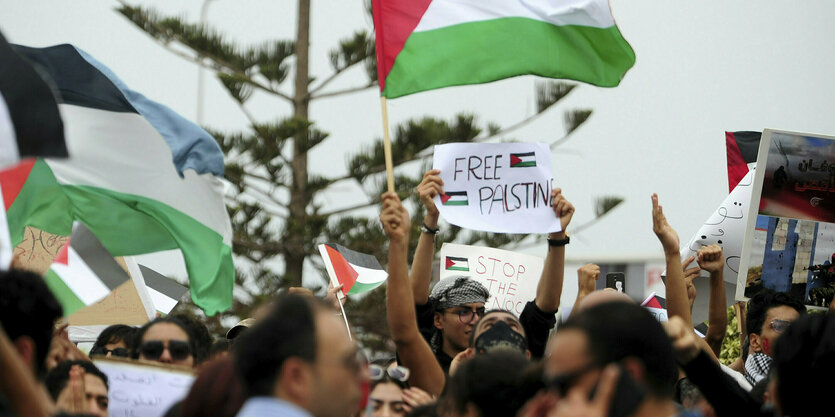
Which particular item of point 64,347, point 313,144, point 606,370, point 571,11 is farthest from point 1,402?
point 313,144

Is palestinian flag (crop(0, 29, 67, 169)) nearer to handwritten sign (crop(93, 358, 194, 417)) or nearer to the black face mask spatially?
handwritten sign (crop(93, 358, 194, 417))

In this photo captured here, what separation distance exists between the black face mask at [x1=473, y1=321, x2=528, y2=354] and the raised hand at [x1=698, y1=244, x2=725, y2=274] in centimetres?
169

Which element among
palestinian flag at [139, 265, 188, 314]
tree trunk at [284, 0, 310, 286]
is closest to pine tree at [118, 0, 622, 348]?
tree trunk at [284, 0, 310, 286]

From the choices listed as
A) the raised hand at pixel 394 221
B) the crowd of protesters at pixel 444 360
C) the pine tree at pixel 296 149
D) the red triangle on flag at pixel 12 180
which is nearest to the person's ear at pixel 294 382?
the crowd of protesters at pixel 444 360

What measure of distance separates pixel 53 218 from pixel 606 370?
400 centimetres

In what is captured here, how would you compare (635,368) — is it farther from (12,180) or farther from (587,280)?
(12,180)

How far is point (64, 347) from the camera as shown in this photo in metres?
4.50

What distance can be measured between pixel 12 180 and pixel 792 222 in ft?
12.4

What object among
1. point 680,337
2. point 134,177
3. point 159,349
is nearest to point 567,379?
point 680,337

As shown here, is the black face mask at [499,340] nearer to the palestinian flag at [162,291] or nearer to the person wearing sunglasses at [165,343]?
the person wearing sunglasses at [165,343]

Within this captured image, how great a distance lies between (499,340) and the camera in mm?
3680

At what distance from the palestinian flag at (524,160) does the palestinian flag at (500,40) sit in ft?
1.35

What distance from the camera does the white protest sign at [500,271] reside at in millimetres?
5867

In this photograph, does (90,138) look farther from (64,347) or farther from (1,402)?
(1,402)
